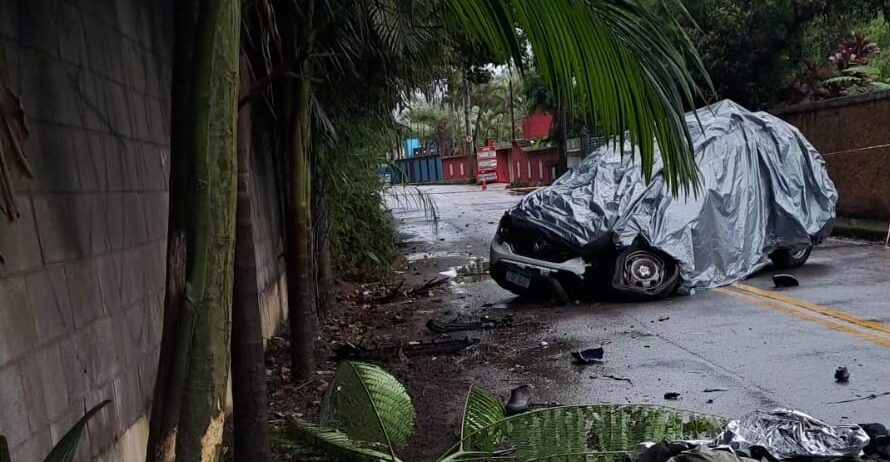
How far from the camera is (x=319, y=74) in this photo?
6938mm

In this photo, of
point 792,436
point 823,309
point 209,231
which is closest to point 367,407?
point 792,436

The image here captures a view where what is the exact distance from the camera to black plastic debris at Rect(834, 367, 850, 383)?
498 cm

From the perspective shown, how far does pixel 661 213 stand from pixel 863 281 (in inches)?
92.5

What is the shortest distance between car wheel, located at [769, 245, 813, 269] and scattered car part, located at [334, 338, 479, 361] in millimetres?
4837

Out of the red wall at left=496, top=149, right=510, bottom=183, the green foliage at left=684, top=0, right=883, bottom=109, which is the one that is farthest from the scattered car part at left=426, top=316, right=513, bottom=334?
the red wall at left=496, top=149, right=510, bottom=183

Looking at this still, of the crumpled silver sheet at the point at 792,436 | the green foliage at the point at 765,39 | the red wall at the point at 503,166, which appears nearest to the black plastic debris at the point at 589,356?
the crumpled silver sheet at the point at 792,436

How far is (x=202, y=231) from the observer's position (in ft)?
5.21

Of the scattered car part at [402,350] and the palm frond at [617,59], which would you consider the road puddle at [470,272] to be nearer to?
the scattered car part at [402,350]

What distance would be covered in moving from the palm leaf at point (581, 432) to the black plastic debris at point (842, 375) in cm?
197

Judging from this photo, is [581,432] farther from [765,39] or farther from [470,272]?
[765,39]

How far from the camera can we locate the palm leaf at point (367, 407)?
143 inches

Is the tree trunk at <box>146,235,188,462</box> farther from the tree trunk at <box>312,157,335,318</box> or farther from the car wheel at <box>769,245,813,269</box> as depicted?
the car wheel at <box>769,245,813,269</box>

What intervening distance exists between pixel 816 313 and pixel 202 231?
22.0 feet

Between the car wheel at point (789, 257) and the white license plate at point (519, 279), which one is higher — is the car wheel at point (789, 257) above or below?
below
